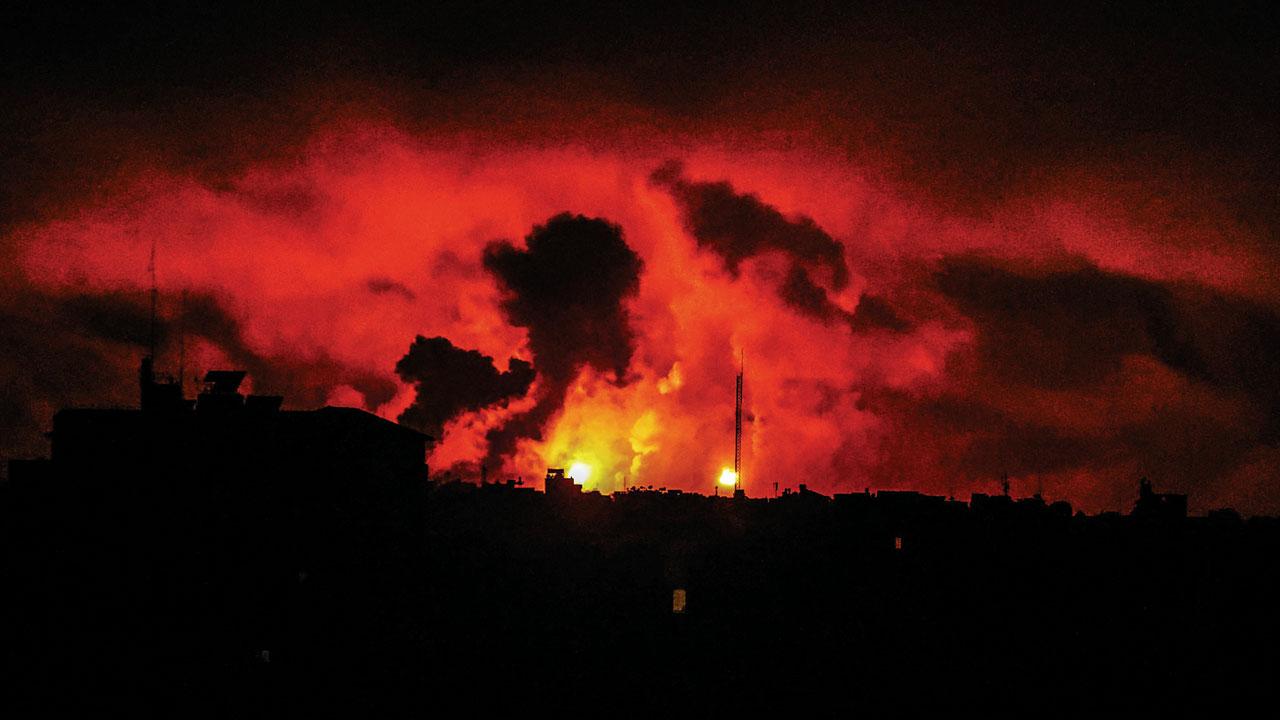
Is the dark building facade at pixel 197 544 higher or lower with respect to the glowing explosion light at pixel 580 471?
lower

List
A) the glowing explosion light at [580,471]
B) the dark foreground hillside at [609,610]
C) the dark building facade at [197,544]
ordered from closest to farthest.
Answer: the dark building facade at [197,544]
the dark foreground hillside at [609,610]
the glowing explosion light at [580,471]

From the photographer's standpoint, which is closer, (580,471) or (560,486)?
(560,486)

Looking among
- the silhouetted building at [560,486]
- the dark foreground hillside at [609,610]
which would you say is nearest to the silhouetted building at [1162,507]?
the dark foreground hillside at [609,610]

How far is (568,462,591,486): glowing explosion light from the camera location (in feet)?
301

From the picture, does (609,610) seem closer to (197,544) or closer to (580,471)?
(197,544)

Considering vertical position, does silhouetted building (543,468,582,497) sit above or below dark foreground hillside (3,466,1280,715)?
above

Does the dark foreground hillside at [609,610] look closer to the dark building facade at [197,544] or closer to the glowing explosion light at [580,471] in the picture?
the dark building facade at [197,544]

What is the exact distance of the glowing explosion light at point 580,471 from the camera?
91.8 meters

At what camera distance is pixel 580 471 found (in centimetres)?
9269

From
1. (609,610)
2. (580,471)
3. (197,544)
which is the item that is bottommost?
(609,610)

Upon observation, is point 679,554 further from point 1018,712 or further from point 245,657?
point 245,657

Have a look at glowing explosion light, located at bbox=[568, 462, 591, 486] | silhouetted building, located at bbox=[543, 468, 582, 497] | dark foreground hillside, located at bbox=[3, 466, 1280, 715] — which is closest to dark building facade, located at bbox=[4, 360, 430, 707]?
dark foreground hillside, located at bbox=[3, 466, 1280, 715]

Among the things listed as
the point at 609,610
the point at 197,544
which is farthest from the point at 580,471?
the point at 197,544

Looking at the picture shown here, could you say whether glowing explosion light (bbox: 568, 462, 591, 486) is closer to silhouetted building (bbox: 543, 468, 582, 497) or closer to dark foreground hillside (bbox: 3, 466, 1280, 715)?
silhouetted building (bbox: 543, 468, 582, 497)
